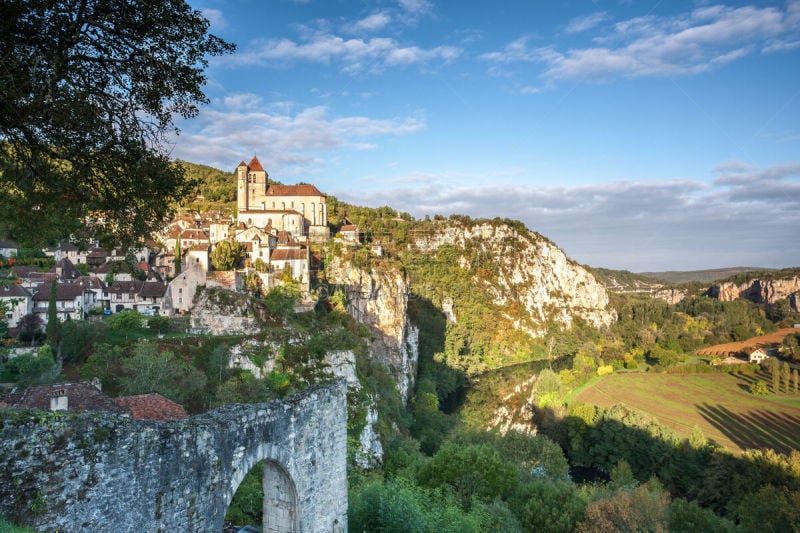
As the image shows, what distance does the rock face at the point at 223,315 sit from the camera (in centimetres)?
3303

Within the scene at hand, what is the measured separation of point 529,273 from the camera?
117375 mm

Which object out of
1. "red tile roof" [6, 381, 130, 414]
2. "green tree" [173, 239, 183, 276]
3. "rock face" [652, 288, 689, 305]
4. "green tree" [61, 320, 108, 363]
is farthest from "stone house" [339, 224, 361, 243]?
"rock face" [652, 288, 689, 305]

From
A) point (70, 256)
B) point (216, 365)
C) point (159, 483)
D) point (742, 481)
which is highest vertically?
point (70, 256)

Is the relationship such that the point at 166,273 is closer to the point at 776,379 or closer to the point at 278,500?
the point at 278,500

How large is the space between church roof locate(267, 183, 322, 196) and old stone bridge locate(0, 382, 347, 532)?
60.8 meters

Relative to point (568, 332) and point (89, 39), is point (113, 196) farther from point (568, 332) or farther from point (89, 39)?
point (568, 332)

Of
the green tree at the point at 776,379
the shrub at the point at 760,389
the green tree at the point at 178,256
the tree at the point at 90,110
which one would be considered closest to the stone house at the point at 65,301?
the green tree at the point at 178,256

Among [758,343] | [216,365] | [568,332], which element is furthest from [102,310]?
[758,343]

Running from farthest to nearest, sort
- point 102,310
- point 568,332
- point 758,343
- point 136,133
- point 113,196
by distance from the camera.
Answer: point 568,332 → point 758,343 → point 102,310 → point 113,196 → point 136,133

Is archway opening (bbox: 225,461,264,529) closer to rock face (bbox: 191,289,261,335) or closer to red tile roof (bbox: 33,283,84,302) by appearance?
rock face (bbox: 191,289,261,335)

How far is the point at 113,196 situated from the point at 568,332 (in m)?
106

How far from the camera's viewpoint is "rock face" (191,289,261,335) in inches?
1300

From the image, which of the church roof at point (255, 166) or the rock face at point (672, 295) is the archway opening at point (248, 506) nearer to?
the church roof at point (255, 166)

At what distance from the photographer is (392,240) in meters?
94.5
